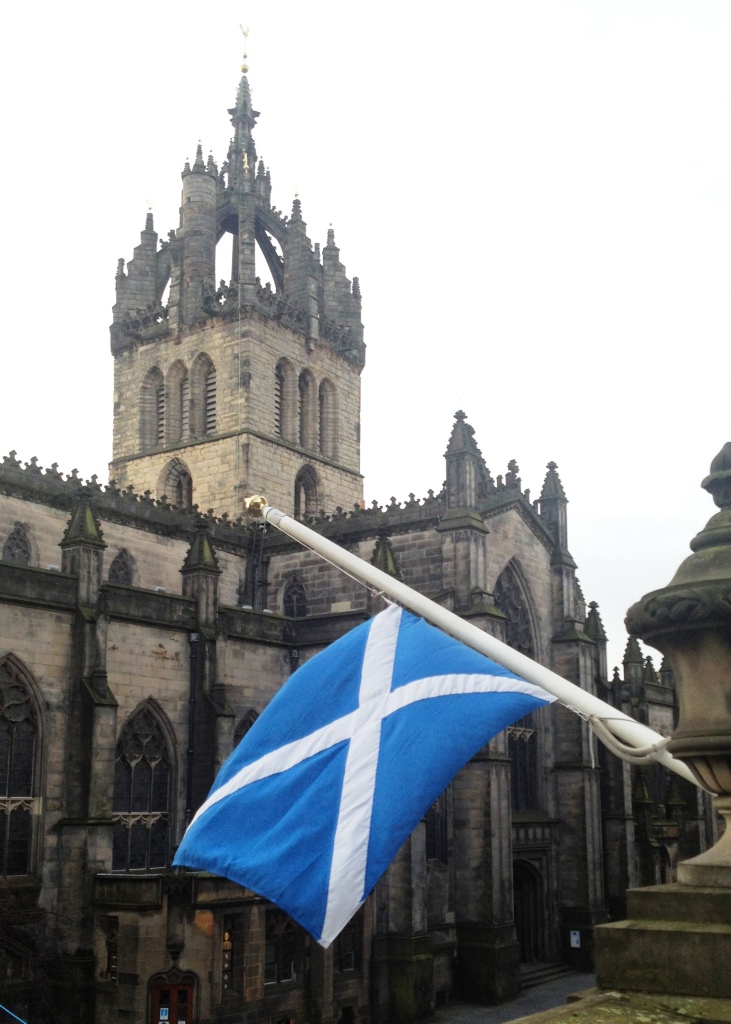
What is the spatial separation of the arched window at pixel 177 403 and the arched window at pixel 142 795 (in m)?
20.3

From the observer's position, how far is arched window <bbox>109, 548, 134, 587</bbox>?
121 feet

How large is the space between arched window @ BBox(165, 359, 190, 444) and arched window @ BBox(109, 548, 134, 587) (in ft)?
39.3

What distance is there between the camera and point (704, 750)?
6.20 meters

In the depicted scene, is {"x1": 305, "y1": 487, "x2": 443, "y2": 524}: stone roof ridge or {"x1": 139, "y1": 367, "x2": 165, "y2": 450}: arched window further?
{"x1": 139, "y1": 367, "x2": 165, "y2": 450}: arched window

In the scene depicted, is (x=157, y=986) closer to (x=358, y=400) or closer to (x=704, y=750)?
(x=704, y=750)

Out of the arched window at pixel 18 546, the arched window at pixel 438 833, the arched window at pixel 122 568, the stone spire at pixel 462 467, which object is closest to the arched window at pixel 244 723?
the arched window at pixel 438 833

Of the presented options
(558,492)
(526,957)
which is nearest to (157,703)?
(526,957)

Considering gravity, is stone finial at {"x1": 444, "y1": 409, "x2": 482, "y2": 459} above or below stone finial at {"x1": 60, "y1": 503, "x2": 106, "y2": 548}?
above

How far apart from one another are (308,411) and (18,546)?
18.3 m

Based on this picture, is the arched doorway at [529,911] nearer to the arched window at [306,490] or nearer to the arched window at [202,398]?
the arched window at [306,490]

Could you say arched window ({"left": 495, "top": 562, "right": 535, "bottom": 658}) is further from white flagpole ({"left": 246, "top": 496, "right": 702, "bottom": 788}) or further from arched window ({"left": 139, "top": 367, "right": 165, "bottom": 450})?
white flagpole ({"left": 246, "top": 496, "right": 702, "bottom": 788})

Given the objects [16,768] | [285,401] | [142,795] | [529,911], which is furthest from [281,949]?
[285,401]

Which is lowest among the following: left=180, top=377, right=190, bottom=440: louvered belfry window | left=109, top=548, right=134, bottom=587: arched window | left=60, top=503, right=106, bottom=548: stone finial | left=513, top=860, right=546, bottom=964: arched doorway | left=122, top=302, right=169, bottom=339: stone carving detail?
left=513, top=860, right=546, bottom=964: arched doorway

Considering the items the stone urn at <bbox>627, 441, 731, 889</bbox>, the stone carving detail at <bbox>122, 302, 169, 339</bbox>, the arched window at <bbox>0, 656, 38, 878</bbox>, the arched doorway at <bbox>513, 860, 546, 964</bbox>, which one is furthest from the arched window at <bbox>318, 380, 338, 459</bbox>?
the stone urn at <bbox>627, 441, 731, 889</bbox>
